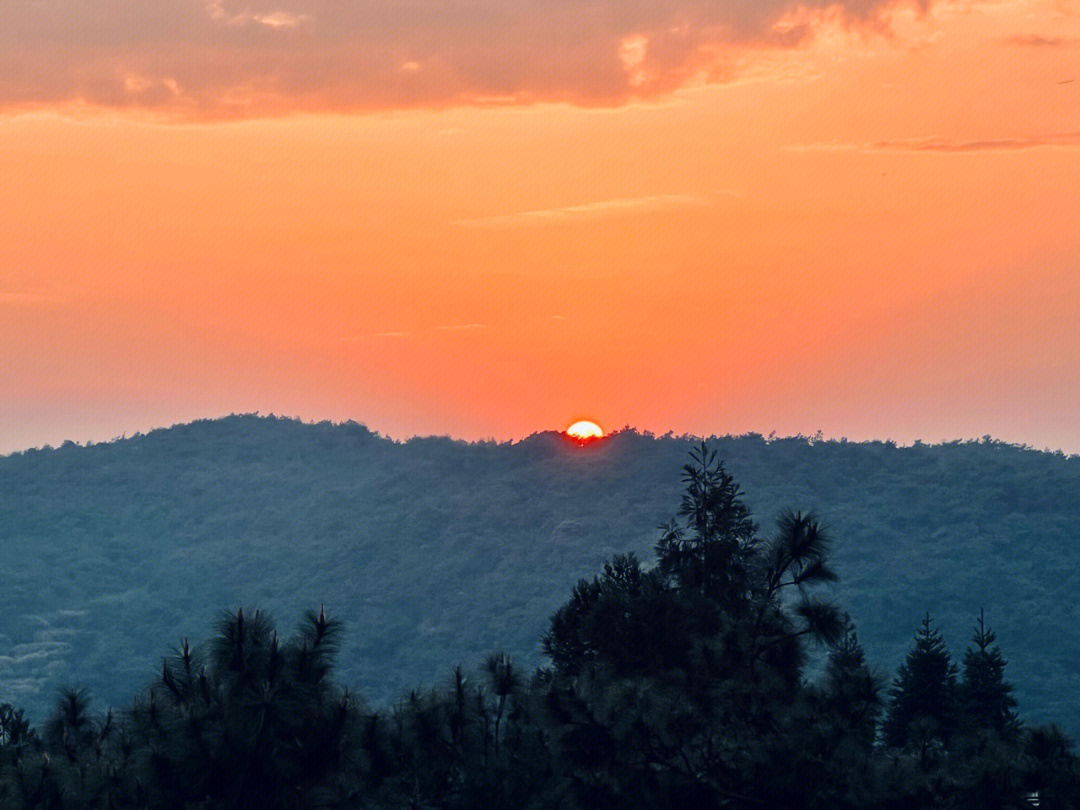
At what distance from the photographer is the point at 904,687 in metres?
77.6

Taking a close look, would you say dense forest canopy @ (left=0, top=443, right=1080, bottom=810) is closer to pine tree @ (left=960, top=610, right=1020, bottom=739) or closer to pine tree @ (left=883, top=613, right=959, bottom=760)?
pine tree @ (left=960, top=610, right=1020, bottom=739)

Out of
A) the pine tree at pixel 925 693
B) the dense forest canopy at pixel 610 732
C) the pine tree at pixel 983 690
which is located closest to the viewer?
the dense forest canopy at pixel 610 732

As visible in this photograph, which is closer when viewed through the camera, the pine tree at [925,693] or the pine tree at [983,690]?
the pine tree at [983,690]

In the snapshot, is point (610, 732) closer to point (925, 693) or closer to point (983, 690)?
point (983, 690)

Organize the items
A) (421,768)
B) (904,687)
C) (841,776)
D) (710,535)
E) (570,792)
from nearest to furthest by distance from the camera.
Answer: (841,776)
(570,792)
(421,768)
(710,535)
(904,687)

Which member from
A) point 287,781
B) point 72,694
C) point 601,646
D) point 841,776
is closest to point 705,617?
point 601,646

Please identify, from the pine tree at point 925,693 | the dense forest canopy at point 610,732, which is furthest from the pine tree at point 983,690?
the dense forest canopy at point 610,732

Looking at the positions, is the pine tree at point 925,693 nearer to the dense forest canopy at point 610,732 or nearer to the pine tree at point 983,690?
the pine tree at point 983,690

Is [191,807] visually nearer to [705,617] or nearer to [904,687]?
[705,617]

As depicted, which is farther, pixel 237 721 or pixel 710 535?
pixel 710 535

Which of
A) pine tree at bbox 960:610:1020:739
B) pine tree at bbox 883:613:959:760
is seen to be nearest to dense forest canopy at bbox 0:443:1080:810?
pine tree at bbox 960:610:1020:739

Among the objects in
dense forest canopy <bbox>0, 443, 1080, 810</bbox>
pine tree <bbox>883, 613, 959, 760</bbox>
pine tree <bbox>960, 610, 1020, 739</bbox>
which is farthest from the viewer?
pine tree <bbox>883, 613, 959, 760</bbox>

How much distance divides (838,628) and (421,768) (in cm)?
903

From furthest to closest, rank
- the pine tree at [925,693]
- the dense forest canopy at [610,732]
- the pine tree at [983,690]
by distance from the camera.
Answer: the pine tree at [925,693]
the pine tree at [983,690]
the dense forest canopy at [610,732]
